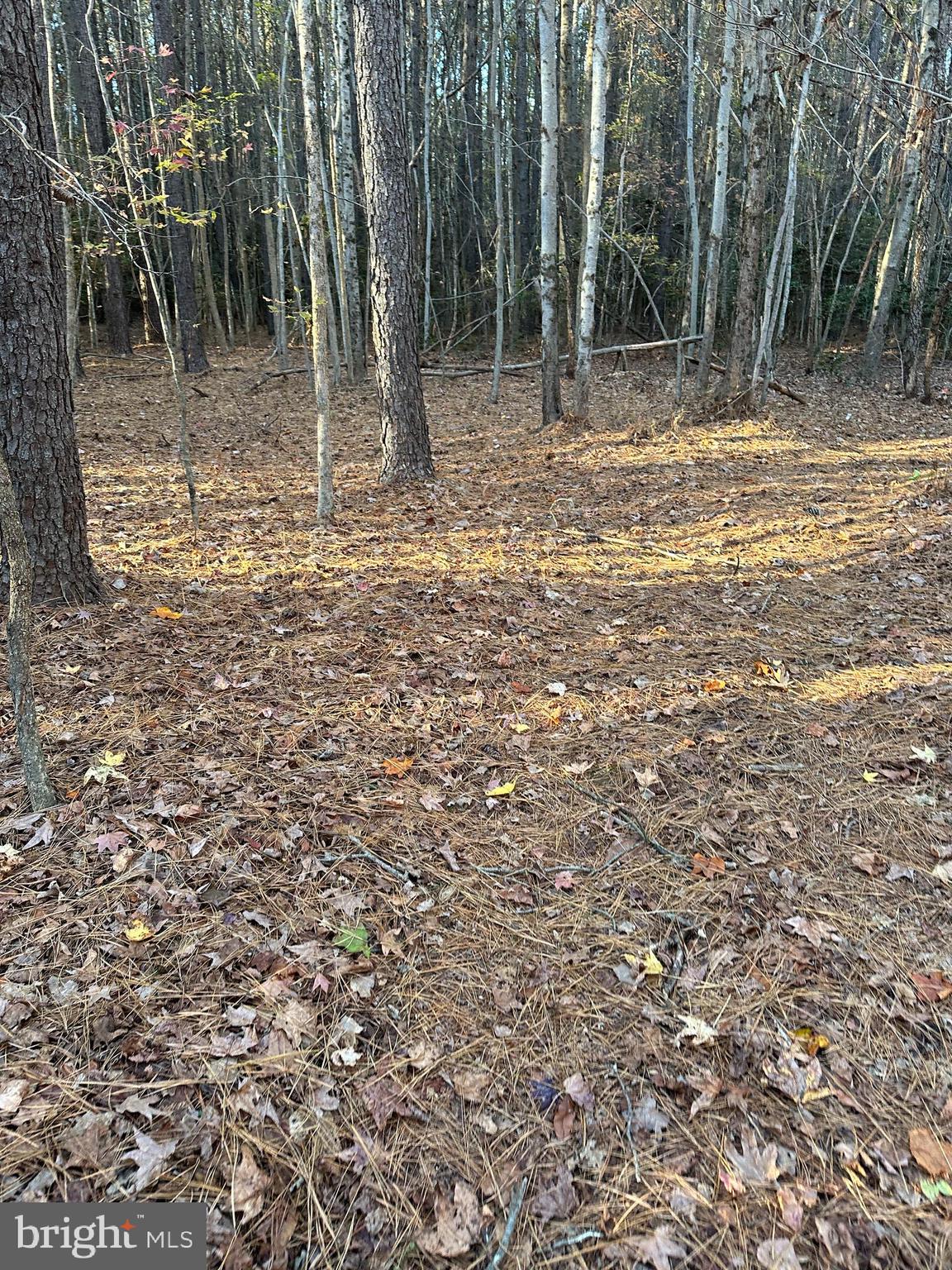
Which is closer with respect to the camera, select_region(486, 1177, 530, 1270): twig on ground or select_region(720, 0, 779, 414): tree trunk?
select_region(486, 1177, 530, 1270): twig on ground

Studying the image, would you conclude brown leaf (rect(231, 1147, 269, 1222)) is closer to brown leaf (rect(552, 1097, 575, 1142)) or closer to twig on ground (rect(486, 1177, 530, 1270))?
twig on ground (rect(486, 1177, 530, 1270))

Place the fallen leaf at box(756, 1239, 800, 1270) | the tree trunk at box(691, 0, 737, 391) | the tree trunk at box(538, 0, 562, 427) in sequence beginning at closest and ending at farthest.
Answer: the fallen leaf at box(756, 1239, 800, 1270) < the tree trunk at box(538, 0, 562, 427) < the tree trunk at box(691, 0, 737, 391)

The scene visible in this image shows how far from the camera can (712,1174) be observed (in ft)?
6.68

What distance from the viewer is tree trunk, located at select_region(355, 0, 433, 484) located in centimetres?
707

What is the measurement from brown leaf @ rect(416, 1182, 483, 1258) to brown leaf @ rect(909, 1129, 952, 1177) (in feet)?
3.89

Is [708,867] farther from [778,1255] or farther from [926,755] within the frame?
[926,755]

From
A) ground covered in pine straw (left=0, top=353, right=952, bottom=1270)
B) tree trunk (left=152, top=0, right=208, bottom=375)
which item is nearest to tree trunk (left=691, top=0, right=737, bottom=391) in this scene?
ground covered in pine straw (left=0, top=353, right=952, bottom=1270)

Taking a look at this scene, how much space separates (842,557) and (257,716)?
199 inches

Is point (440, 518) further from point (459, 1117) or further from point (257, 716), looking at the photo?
point (459, 1117)

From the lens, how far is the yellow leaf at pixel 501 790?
136 inches

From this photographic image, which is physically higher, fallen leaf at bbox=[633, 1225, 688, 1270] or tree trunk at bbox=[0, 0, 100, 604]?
tree trunk at bbox=[0, 0, 100, 604]

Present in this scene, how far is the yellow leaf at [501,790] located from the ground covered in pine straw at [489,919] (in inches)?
0.6

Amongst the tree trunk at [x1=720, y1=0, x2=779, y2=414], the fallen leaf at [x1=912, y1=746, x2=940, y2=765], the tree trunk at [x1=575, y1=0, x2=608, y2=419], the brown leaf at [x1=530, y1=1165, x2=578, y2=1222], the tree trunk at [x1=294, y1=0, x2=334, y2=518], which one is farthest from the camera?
the tree trunk at [x1=720, y1=0, x2=779, y2=414]

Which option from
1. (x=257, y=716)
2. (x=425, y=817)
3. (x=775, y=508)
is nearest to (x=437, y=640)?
(x=257, y=716)
